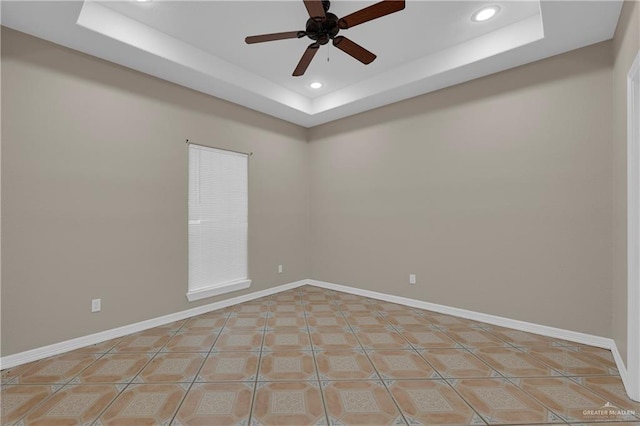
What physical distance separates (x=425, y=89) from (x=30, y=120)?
13.9 feet

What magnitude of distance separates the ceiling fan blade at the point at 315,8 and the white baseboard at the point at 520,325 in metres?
3.45

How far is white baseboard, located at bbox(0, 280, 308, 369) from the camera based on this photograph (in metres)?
2.46

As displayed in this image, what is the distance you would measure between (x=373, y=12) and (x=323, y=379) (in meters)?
2.83

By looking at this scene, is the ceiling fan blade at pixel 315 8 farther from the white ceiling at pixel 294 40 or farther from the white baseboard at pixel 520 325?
the white baseboard at pixel 520 325

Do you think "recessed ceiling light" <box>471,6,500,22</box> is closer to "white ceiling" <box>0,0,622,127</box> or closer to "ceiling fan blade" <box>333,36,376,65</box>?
"white ceiling" <box>0,0,622,127</box>

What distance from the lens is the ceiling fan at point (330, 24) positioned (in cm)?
209

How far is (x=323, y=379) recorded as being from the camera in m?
2.23

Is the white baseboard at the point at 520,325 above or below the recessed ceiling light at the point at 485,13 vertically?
below

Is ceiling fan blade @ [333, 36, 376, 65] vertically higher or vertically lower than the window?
higher

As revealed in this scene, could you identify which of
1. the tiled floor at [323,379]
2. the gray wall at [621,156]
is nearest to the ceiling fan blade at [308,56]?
the gray wall at [621,156]

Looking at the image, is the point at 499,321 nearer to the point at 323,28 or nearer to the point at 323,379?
the point at 323,379

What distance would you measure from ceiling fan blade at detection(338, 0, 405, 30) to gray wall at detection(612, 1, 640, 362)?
1582 millimetres

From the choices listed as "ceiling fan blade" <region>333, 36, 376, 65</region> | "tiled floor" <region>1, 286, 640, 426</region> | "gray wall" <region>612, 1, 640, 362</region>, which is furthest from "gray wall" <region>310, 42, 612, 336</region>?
"ceiling fan blade" <region>333, 36, 376, 65</region>

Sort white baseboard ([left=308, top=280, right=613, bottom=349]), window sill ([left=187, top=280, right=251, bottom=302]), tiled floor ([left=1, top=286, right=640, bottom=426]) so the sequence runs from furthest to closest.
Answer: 1. window sill ([left=187, top=280, right=251, bottom=302])
2. white baseboard ([left=308, top=280, right=613, bottom=349])
3. tiled floor ([left=1, top=286, right=640, bottom=426])
